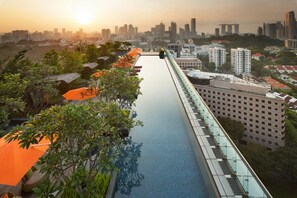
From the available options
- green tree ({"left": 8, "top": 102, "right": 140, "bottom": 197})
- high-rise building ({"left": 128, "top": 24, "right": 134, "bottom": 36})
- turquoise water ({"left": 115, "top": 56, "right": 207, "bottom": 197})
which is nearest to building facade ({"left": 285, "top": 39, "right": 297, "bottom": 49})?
high-rise building ({"left": 128, "top": 24, "right": 134, "bottom": 36})

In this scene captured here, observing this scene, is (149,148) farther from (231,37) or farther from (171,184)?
(231,37)

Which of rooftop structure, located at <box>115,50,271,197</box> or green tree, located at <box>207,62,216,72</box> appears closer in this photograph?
rooftop structure, located at <box>115,50,271,197</box>

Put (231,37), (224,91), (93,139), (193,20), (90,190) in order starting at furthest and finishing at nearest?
(193,20) < (231,37) < (224,91) < (93,139) < (90,190)

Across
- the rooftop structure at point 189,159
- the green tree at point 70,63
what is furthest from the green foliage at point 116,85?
the green tree at point 70,63

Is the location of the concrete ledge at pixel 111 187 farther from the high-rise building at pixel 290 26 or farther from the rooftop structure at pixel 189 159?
the high-rise building at pixel 290 26

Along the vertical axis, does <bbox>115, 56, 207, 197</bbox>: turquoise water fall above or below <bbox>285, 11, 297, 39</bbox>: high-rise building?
below

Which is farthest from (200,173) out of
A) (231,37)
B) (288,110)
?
(231,37)

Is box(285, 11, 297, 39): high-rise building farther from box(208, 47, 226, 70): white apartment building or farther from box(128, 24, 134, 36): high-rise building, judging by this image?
box(128, 24, 134, 36): high-rise building
